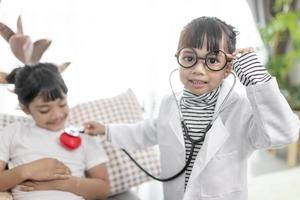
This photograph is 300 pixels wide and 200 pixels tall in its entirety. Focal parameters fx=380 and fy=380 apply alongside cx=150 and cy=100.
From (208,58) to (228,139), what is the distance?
27 centimetres

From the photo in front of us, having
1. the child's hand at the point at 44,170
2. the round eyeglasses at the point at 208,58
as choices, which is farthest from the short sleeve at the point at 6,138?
the round eyeglasses at the point at 208,58

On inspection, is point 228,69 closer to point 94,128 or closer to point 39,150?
point 94,128

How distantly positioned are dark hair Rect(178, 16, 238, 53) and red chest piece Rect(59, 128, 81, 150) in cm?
55

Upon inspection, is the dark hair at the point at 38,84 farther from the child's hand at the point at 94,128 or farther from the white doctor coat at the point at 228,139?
the white doctor coat at the point at 228,139

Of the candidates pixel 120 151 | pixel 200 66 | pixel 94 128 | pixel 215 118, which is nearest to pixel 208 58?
pixel 200 66

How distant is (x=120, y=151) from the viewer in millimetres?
1622

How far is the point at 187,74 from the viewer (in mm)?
1137

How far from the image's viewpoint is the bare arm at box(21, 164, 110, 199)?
52.7 inches

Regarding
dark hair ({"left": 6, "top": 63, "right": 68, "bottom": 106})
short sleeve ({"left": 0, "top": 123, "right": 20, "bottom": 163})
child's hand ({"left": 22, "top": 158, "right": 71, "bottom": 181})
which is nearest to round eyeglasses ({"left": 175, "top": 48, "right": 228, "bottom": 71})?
dark hair ({"left": 6, "top": 63, "right": 68, "bottom": 106})

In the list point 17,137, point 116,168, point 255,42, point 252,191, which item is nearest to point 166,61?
point 255,42

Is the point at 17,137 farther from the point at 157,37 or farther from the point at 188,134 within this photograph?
the point at 157,37

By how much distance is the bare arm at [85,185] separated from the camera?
4.39 feet

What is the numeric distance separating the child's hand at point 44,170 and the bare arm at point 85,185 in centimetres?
2

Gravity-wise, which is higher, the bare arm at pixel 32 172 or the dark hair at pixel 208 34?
the dark hair at pixel 208 34
